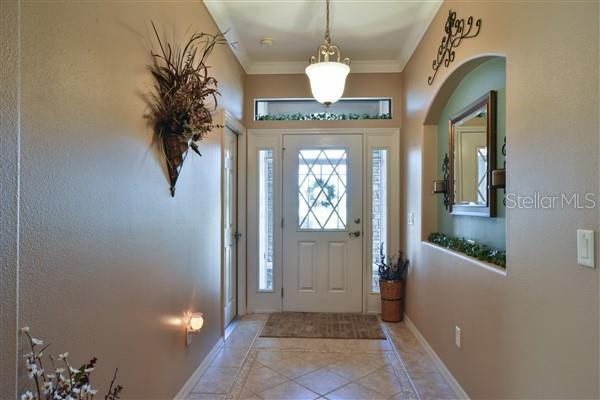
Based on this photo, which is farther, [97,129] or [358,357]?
[358,357]

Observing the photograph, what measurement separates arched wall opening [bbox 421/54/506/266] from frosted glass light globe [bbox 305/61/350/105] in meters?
0.74

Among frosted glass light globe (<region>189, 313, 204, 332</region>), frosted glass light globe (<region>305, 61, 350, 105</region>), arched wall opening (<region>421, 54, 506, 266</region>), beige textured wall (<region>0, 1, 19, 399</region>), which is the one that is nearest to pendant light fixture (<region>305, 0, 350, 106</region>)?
frosted glass light globe (<region>305, 61, 350, 105</region>)

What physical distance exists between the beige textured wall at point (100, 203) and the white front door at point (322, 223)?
1895 mm

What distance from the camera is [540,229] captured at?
1.42 metres

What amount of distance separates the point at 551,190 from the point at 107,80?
1.74m

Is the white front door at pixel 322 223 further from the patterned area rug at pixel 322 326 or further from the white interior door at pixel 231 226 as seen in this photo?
the white interior door at pixel 231 226

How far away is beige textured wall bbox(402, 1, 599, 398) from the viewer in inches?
45.8

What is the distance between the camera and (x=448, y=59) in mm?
2480

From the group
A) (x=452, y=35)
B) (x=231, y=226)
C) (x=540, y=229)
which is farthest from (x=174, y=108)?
(x=231, y=226)

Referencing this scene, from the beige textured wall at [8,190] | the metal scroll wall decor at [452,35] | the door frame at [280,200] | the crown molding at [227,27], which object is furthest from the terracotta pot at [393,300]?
the beige textured wall at [8,190]

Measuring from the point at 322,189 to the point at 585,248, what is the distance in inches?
117

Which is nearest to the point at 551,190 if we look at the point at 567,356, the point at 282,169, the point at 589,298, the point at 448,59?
the point at 589,298

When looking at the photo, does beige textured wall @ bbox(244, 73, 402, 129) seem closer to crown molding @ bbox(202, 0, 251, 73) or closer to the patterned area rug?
crown molding @ bbox(202, 0, 251, 73)

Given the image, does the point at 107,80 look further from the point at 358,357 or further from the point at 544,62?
the point at 358,357
